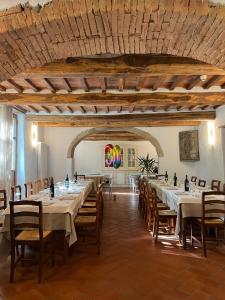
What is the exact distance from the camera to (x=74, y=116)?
26.6 ft

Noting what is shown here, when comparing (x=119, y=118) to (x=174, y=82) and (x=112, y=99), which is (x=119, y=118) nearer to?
(x=112, y=99)

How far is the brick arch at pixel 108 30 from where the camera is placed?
7.02ft

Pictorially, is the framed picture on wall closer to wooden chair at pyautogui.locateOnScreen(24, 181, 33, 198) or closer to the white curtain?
wooden chair at pyautogui.locateOnScreen(24, 181, 33, 198)

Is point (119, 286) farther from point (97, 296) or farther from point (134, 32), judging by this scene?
point (134, 32)

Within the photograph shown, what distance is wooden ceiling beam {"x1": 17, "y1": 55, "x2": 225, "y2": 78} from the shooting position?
12.6 ft

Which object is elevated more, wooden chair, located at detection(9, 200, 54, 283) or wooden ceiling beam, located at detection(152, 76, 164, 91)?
wooden ceiling beam, located at detection(152, 76, 164, 91)

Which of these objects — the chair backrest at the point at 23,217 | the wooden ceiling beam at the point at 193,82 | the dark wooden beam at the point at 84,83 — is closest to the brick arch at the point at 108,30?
the chair backrest at the point at 23,217

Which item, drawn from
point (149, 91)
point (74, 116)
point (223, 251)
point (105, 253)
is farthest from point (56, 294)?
point (74, 116)

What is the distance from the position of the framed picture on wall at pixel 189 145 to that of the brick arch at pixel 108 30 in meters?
6.56

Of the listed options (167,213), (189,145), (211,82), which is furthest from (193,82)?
(189,145)

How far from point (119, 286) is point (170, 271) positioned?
75 cm

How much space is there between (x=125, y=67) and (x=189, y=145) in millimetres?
6265

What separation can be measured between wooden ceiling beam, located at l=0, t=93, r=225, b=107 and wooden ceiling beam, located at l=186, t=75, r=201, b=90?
6.8 inches

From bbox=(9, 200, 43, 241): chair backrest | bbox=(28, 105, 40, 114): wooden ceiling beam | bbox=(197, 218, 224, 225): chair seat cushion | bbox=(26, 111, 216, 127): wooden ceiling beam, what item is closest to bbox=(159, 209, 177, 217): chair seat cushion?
bbox=(197, 218, 224, 225): chair seat cushion
